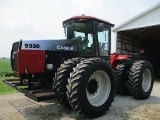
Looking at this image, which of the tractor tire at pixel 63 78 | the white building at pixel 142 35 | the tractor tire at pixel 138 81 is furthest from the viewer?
the white building at pixel 142 35

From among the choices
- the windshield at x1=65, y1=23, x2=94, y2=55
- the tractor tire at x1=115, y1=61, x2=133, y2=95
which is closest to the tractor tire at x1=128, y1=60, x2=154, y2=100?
the tractor tire at x1=115, y1=61, x2=133, y2=95

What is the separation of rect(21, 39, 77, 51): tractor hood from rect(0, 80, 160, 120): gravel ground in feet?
5.38

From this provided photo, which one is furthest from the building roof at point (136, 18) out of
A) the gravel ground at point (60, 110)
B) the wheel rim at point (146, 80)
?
the gravel ground at point (60, 110)

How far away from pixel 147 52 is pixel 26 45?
1858cm

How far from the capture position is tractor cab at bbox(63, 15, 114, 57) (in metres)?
6.52

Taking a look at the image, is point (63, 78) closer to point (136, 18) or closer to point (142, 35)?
point (136, 18)

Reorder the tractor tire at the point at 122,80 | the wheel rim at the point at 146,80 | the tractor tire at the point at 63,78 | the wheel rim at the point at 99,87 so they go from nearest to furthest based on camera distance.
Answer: the tractor tire at the point at 63,78 → the wheel rim at the point at 99,87 → the tractor tire at the point at 122,80 → the wheel rim at the point at 146,80

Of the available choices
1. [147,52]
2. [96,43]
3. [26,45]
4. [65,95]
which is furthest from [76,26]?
[147,52]

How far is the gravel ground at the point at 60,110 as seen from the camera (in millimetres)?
5326

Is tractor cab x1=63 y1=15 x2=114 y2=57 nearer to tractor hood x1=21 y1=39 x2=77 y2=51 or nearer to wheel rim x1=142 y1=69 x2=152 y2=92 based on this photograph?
tractor hood x1=21 y1=39 x2=77 y2=51

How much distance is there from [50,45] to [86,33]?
125 centimetres

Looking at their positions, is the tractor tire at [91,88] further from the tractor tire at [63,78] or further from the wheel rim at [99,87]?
the tractor tire at [63,78]

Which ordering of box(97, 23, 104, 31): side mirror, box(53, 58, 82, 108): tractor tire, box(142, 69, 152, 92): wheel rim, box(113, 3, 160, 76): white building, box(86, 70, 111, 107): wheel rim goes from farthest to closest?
box(113, 3, 160, 76): white building
box(142, 69, 152, 92): wheel rim
box(97, 23, 104, 31): side mirror
box(86, 70, 111, 107): wheel rim
box(53, 58, 82, 108): tractor tire

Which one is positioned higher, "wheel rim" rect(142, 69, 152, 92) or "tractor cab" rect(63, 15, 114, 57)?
"tractor cab" rect(63, 15, 114, 57)
